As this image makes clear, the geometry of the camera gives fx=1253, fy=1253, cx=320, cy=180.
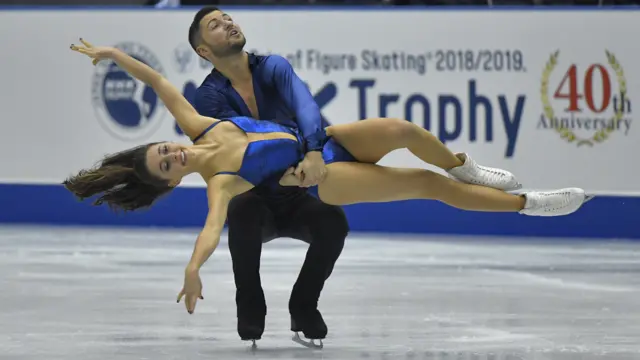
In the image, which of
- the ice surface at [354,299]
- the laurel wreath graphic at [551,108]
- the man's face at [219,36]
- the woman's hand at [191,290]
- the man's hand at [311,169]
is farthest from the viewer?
the laurel wreath graphic at [551,108]

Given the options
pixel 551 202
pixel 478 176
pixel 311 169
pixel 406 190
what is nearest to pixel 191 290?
pixel 311 169

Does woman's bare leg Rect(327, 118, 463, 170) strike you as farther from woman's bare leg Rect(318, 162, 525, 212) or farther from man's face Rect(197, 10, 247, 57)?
man's face Rect(197, 10, 247, 57)

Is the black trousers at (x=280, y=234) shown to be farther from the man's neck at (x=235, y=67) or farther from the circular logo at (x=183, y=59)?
the circular logo at (x=183, y=59)

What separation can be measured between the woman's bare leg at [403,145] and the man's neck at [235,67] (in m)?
0.40

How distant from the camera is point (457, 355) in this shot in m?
4.45

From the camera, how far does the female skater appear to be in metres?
4.57

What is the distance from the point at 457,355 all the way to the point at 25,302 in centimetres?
219

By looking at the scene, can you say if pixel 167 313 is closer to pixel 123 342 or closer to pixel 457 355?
pixel 123 342

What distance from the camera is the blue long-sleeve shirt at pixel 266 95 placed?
477 centimetres

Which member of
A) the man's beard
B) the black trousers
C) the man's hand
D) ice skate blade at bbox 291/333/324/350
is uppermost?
the man's beard

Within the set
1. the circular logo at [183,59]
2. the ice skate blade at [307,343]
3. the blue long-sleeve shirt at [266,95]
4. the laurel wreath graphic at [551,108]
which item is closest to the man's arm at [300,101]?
the blue long-sleeve shirt at [266,95]

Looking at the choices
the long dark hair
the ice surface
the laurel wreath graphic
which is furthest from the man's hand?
the laurel wreath graphic

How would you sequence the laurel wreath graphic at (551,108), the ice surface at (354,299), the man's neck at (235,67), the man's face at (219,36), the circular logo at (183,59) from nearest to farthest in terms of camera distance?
the ice surface at (354,299)
the man's face at (219,36)
the man's neck at (235,67)
the laurel wreath graphic at (551,108)
the circular logo at (183,59)

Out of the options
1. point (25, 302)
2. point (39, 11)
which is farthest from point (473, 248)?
point (39, 11)
